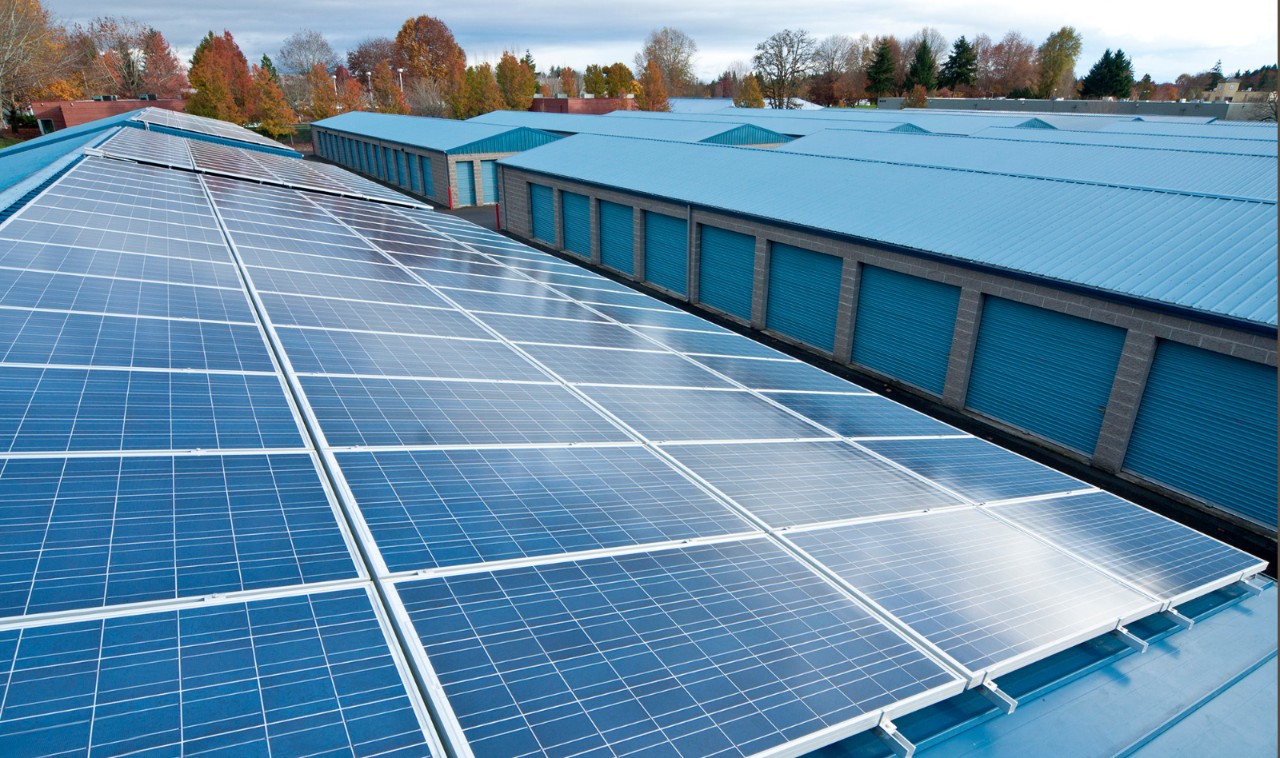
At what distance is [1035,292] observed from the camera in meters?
17.0

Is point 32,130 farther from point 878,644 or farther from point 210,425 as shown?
point 878,644

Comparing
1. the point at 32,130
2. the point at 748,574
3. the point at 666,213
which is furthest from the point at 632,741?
the point at 32,130

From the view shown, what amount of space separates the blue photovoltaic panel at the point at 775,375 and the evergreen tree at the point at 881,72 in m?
120

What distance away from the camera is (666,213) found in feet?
97.0

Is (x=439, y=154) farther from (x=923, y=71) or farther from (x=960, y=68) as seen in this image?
(x=960, y=68)

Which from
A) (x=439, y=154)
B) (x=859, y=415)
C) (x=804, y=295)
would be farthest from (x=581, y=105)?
(x=859, y=415)

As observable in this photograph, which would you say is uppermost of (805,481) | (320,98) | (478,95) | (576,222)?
(478,95)

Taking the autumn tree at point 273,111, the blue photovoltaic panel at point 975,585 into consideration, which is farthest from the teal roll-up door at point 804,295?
the autumn tree at point 273,111

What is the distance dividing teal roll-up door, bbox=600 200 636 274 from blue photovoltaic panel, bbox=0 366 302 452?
26.1 m

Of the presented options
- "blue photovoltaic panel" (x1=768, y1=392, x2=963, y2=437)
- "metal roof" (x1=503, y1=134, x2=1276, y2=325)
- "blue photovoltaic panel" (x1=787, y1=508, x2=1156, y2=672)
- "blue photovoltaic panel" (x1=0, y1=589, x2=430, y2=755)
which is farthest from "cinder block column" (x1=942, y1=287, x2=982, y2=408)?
"blue photovoltaic panel" (x1=0, y1=589, x2=430, y2=755)

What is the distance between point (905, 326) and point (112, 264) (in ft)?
63.3

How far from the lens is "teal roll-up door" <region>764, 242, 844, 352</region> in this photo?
2309 centimetres

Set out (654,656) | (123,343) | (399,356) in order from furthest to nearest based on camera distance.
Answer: (399,356)
(123,343)
(654,656)

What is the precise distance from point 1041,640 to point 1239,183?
1050 inches
